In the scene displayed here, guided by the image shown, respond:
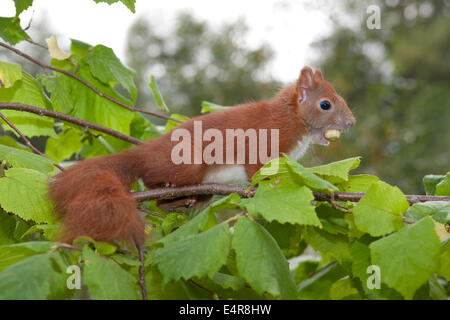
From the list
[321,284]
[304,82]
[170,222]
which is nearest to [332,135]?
[304,82]

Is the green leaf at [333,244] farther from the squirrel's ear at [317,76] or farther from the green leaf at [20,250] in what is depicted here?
the squirrel's ear at [317,76]

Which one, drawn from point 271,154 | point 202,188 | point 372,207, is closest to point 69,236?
point 202,188

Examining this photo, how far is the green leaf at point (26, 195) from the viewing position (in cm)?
83

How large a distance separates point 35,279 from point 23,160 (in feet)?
1.17

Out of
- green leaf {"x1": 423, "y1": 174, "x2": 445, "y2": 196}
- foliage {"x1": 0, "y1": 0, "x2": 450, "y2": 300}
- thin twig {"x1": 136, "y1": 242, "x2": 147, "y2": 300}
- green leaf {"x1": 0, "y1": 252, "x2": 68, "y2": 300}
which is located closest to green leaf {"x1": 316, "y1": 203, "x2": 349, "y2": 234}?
foliage {"x1": 0, "y1": 0, "x2": 450, "y2": 300}

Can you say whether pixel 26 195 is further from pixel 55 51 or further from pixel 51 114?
pixel 55 51

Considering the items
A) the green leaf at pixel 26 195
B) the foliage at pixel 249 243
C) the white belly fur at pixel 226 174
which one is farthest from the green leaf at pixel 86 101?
the green leaf at pixel 26 195

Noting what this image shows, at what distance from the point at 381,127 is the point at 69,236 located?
695 centimetres

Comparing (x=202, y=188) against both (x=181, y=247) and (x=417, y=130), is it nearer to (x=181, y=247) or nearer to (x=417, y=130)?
(x=181, y=247)

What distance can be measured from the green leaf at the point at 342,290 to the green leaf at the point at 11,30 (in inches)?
35.4

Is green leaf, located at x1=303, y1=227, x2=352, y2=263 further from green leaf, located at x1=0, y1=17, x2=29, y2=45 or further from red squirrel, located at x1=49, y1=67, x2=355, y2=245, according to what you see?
green leaf, located at x1=0, y1=17, x2=29, y2=45

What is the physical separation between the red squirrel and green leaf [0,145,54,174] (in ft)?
0.11

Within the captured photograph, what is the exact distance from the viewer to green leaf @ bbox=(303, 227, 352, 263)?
0.92 m
